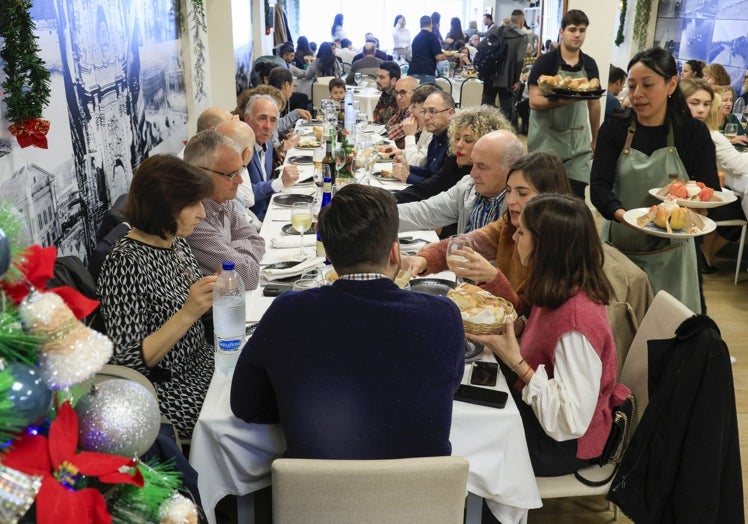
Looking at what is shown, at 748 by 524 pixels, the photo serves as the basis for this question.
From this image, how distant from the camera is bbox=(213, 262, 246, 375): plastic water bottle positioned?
2010mm

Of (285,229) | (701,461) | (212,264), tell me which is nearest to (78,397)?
(701,461)

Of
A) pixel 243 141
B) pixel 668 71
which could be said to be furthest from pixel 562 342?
pixel 243 141

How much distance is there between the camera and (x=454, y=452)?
187 cm

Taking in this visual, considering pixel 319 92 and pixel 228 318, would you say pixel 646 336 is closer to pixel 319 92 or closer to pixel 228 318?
pixel 228 318

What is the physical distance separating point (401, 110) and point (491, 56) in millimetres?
4014

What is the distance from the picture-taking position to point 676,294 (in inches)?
124

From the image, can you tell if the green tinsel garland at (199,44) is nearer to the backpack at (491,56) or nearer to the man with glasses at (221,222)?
the man with glasses at (221,222)

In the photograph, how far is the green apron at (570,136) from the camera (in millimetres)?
4961

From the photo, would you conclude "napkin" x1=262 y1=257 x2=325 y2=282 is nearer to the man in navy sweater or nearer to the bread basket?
the bread basket

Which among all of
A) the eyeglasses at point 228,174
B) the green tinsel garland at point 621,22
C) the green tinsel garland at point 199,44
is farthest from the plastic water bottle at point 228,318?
the green tinsel garland at point 621,22

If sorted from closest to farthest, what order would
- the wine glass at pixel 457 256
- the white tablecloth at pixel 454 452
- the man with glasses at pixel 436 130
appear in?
the white tablecloth at pixel 454 452, the wine glass at pixel 457 256, the man with glasses at pixel 436 130

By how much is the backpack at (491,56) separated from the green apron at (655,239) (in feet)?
23.4

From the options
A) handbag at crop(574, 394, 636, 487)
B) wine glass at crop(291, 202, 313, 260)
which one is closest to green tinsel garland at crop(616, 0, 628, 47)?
wine glass at crop(291, 202, 313, 260)

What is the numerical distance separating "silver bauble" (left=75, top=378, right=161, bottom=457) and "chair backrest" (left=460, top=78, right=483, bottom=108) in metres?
8.56
